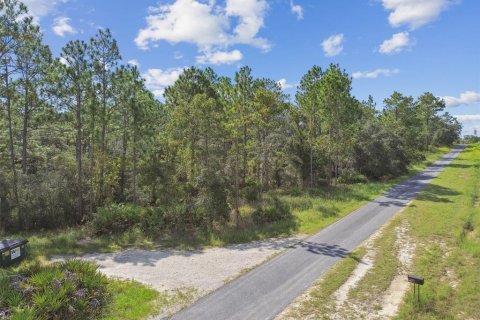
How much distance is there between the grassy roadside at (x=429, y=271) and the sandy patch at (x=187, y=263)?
3385 millimetres

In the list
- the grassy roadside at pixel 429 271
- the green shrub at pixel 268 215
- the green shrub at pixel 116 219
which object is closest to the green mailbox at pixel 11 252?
the green shrub at pixel 116 219

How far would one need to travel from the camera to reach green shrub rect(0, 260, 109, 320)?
9.34 metres

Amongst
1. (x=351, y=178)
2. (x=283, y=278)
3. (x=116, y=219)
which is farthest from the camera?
(x=351, y=178)

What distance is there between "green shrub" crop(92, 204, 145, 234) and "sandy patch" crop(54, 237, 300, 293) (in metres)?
3.55

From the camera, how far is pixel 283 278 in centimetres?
1290

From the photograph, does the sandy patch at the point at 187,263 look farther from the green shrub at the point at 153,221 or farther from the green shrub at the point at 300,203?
the green shrub at the point at 300,203

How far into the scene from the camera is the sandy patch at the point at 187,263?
12980 millimetres

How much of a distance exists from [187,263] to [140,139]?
1148cm

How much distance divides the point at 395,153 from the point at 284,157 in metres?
16.1

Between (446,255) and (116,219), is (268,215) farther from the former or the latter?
(446,255)

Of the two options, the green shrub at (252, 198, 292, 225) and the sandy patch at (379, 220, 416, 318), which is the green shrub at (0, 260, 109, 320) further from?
the green shrub at (252, 198, 292, 225)

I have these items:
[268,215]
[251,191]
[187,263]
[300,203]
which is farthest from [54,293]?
[251,191]

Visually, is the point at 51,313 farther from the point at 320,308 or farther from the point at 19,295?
the point at 320,308

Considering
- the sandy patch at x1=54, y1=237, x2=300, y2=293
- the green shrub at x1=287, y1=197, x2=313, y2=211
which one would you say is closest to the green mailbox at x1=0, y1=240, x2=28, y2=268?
the sandy patch at x1=54, y1=237, x2=300, y2=293
